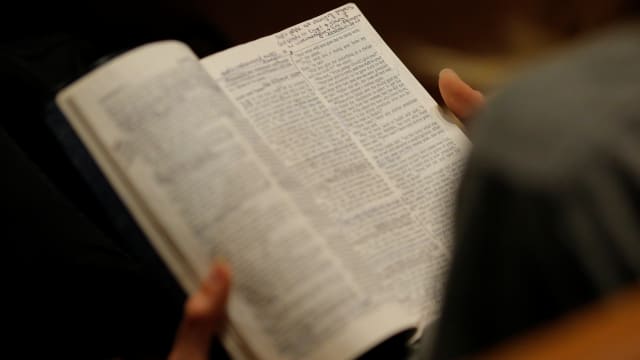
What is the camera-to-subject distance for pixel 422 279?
0.68 metres

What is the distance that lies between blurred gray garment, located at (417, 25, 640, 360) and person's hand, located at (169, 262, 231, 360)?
0.25 metres

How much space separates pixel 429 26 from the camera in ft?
4.06

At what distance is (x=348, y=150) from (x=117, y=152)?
0.65ft

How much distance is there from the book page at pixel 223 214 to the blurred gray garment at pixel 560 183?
248 millimetres

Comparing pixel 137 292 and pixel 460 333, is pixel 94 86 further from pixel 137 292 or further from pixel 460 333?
pixel 460 333

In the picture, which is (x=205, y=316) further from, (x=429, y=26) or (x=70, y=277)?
(x=429, y=26)

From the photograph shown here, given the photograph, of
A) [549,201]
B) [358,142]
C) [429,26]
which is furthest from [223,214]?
[429,26]

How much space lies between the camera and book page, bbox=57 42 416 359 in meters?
0.61

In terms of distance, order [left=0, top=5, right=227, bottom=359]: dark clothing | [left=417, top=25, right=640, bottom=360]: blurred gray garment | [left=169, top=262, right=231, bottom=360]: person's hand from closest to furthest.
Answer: [left=417, top=25, right=640, bottom=360]: blurred gray garment, [left=169, top=262, right=231, bottom=360]: person's hand, [left=0, top=5, right=227, bottom=359]: dark clothing

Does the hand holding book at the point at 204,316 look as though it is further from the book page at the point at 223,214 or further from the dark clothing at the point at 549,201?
Result: the dark clothing at the point at 549,201

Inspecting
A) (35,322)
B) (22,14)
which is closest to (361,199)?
(35,322)

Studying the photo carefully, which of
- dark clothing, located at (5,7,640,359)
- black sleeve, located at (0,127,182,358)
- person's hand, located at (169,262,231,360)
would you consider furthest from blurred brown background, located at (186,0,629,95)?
dark clothing, located at (5,7,640,359)

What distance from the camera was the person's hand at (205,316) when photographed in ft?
1.97

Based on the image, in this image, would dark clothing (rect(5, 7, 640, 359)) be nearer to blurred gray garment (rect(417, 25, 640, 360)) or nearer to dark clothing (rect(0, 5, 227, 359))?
blurred gray garment (rect(417, 25, 640, 360))
